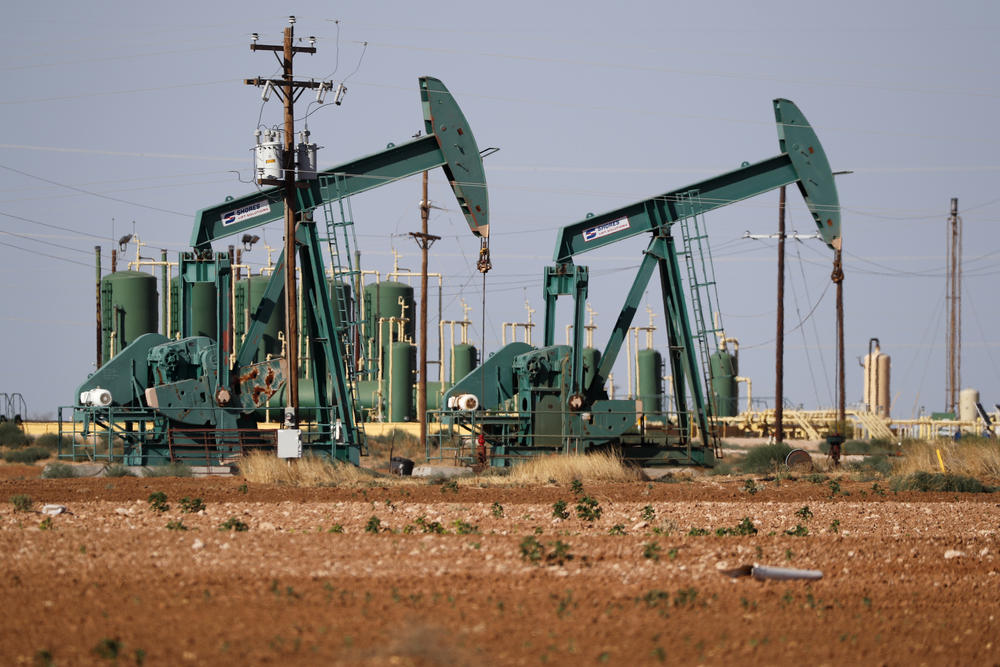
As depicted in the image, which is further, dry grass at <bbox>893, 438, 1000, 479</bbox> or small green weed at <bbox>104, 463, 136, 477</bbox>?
dry grass at <bbox>893, 438, 1000, 479</bbox>

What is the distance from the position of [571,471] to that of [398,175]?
6.39m

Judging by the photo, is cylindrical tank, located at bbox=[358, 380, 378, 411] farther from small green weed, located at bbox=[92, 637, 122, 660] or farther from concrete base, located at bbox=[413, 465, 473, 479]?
small green weed, located at bbox=[92, 637, 122, 660]

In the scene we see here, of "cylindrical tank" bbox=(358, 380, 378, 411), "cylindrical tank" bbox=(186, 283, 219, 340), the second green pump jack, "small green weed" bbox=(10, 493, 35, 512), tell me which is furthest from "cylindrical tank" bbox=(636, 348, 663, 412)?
"small green weed" bbox=(10, 493, 35, 512)

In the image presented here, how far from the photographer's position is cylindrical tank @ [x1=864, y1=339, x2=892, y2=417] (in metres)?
55.5

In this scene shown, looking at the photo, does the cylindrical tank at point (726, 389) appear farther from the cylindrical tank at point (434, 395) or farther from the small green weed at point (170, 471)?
the small green weed at point (170, 471)

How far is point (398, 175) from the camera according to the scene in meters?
23.2

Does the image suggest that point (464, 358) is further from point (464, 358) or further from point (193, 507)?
point (193, 507)

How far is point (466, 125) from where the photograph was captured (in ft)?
77.8

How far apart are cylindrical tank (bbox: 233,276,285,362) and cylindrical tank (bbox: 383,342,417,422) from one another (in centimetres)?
394

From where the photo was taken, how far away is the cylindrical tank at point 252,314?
40.7 metres

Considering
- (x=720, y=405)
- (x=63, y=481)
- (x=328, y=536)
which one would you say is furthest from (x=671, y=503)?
(x=720, y=405)

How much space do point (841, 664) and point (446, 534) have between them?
5.63 m

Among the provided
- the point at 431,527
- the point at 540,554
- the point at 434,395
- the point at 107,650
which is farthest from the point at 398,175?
the point at 434,395

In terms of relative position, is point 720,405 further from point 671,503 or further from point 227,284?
point 671,503
